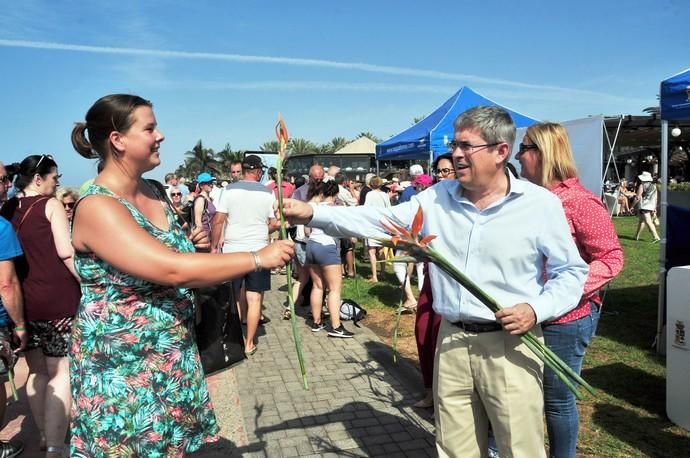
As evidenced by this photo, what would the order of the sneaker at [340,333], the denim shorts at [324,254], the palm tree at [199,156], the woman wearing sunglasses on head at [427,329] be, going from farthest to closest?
the palm tree at [199,156], the sneaker at [340,333], the denim shorts at [324,254], the woman wearing sunglasses on head at [427,329]

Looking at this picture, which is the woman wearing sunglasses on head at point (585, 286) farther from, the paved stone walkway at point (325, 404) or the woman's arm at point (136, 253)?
the woman's arm at point (136, 253)

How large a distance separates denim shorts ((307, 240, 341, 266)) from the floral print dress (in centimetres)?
397

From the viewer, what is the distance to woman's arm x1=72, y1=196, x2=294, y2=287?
1.79 meters

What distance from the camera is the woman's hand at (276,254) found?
1953mm

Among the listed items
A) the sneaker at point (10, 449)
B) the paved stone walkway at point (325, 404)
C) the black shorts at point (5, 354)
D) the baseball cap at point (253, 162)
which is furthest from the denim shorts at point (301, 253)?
the black shorts at point (5, 354)

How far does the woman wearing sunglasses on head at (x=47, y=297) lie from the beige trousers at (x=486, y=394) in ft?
8.34

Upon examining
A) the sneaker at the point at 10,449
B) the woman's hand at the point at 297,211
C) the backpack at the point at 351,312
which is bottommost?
the backpack at the point at 351,312

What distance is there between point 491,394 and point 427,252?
752 millimetres

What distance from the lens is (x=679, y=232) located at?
17.5ft

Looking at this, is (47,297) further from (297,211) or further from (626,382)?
(626,382)

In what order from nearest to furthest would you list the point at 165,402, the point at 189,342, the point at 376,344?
the point at 165,402
the point at 189,342
the point at 376,344

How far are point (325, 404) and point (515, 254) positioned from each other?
111 inches

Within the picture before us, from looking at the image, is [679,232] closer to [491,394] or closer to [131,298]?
[491,394]

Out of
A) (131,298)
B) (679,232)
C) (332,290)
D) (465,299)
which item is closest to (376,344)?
(332,290)
